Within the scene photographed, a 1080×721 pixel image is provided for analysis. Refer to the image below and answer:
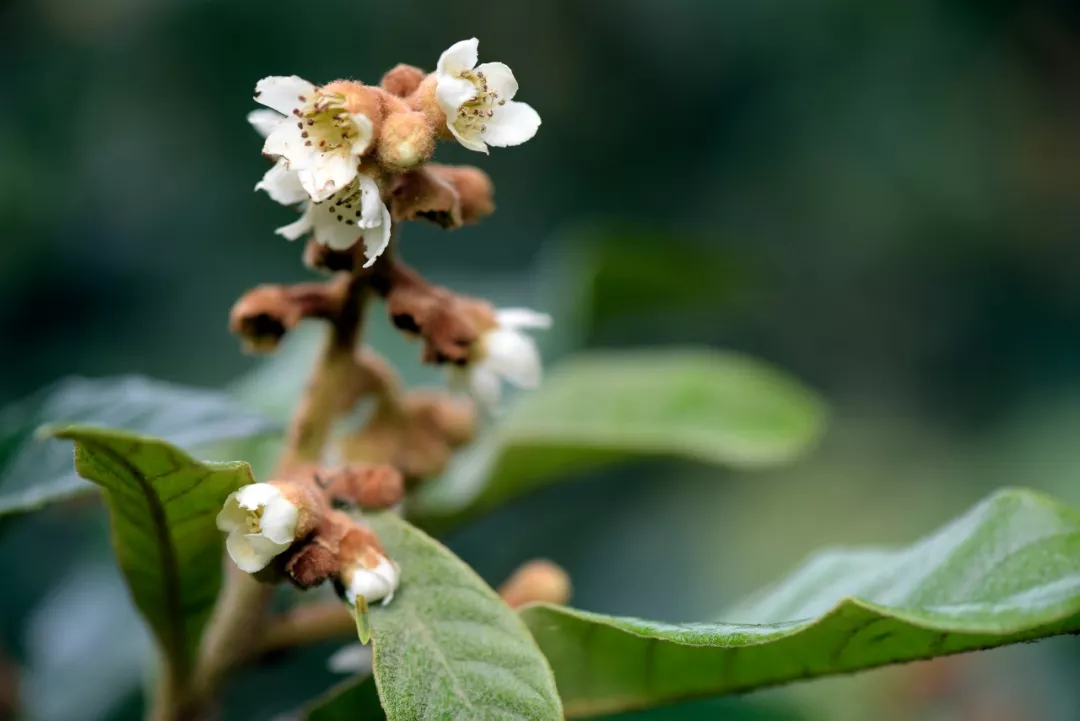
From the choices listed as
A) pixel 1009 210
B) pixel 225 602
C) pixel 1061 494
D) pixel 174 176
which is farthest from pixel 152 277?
pixel 1009 210

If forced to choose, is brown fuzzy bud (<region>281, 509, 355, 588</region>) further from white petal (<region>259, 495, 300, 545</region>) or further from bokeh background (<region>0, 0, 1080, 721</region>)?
bokeh background (<region>0, 0, 1080, 721</region>)

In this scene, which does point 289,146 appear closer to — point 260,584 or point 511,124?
point 511,124

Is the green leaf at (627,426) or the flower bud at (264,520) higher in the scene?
the green leaf at (627,426)

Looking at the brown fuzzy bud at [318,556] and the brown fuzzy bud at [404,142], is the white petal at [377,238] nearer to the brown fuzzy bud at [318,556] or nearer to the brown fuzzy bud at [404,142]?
the brown fuzzy bud at [404,142]

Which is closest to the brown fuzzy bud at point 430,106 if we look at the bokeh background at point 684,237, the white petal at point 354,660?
the white petal at point 354,660

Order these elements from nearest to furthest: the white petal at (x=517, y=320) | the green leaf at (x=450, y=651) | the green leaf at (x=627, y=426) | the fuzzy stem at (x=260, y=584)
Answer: the green leaf at (x=450, y=651)
the fuzzy stem at (x=260, y=584)
the white petal at (x=517, y=320)
the green leaf at (x=627, y=426)

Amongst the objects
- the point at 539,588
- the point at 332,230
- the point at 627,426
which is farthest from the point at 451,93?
the point at 627,426

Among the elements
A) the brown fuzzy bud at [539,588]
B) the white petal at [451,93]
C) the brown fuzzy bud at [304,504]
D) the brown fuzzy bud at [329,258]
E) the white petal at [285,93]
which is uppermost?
the white petal at [451,93]
